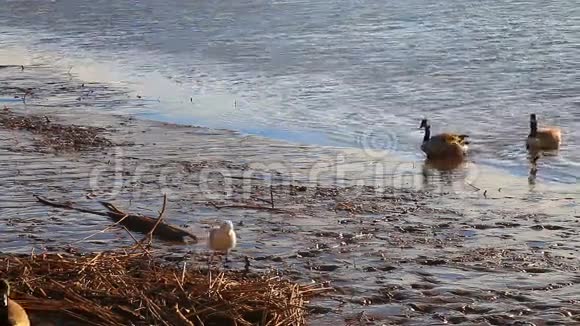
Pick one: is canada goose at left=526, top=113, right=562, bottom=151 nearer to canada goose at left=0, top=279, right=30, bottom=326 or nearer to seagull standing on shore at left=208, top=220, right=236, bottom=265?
seagull standing on shore at left=208, top=220, right=236, bottom=265

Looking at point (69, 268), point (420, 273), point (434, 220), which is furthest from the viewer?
point (434, 220)

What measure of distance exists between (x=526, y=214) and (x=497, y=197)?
846mm

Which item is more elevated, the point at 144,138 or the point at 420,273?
the point at 144,138

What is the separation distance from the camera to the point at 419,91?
1772cm

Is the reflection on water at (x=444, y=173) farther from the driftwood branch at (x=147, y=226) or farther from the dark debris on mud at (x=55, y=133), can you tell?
the dark debris on mud at (x=55, y=133)

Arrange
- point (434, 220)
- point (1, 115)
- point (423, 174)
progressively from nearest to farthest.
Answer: point (434, 220) → point (423, 174) → point (1, 115)

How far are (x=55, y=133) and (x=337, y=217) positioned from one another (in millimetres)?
5725

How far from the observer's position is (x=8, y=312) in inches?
199

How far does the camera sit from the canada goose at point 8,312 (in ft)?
16.4

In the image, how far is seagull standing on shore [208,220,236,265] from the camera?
286 inches

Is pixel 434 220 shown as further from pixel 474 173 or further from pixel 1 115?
pixel 1 115

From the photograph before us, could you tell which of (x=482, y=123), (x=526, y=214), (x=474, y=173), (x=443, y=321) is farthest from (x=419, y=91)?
(x=443, y=321)

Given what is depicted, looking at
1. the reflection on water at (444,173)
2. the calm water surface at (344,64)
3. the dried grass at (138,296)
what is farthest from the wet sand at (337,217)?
the calm water surface at (344,64)

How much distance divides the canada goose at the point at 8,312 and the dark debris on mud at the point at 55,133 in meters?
7.33
